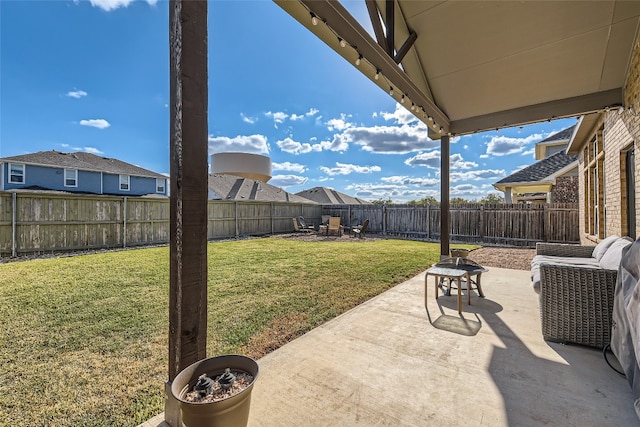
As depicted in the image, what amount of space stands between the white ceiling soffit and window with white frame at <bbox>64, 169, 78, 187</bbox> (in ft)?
57.5

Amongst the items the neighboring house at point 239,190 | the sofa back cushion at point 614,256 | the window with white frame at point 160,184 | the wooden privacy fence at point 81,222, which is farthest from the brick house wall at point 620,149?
the window with white frame at point 160,184

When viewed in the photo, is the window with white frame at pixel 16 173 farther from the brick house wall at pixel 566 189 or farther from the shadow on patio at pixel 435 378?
the brick house wall at pixel 566 189

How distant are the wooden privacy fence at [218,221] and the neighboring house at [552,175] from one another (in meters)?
1.79

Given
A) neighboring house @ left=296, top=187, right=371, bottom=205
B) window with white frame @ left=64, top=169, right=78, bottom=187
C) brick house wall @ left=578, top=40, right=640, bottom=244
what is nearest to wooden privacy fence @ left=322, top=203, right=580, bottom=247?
brick house wall @ left=578, top=40, right=640, bottom=244

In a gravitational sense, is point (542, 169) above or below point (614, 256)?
above

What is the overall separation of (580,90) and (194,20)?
5.17m

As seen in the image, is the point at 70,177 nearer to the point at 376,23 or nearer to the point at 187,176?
the point at 376,23

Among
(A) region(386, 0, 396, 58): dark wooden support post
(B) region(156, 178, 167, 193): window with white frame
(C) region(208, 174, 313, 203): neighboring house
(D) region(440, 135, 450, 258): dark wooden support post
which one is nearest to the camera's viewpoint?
Answer: (A) region(386, 0, 396, 58): dark wooden support post

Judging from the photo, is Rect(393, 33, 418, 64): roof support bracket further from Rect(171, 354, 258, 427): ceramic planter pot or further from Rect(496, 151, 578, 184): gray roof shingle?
Rect(496, 151, 578, 184): gray roof shingle

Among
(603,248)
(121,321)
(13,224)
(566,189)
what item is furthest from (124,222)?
(566,189)

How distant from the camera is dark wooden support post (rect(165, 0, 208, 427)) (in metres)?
1.41

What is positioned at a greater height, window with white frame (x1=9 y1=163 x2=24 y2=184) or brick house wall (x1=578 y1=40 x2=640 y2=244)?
window with white frame (x1=9 y1=163 x2=24 y2=184)

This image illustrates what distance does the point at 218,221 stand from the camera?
12.0 metres

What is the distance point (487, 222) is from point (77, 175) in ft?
64.9
